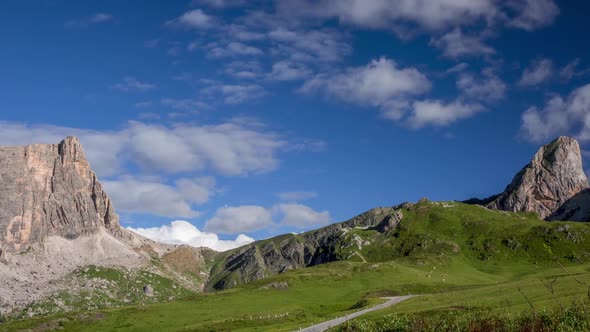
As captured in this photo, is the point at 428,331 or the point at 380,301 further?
the point at 380,301

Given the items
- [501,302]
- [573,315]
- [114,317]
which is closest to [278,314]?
[114,317]

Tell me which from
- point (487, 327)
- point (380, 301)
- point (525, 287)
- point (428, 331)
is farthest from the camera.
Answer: point (380, 301)

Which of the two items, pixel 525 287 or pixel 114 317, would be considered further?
pixel 114 317

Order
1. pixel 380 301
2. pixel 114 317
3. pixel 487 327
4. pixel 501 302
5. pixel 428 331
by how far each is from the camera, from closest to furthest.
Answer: pixel 487 327 < pixel 428 331 < pixel 501 302 < pixel 380 301 < pixel 114 317

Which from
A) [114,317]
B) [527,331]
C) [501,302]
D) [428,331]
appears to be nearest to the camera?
[527,331]

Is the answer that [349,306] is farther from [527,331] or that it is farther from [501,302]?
[527,331]

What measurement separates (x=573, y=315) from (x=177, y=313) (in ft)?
550

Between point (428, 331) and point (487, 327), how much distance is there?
19.7ft

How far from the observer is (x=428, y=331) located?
39.1m

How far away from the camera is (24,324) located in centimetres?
19475

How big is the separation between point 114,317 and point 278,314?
6409cm

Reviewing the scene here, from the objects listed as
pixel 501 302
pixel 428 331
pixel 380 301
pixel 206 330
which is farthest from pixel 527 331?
pixel 380 301

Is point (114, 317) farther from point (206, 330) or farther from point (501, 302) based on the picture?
point (501, 302)

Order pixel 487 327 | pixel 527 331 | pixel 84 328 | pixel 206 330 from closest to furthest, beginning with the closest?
pixel 527 331 → pixel 487 327 → pixel 206 330 → pixel 84 328
